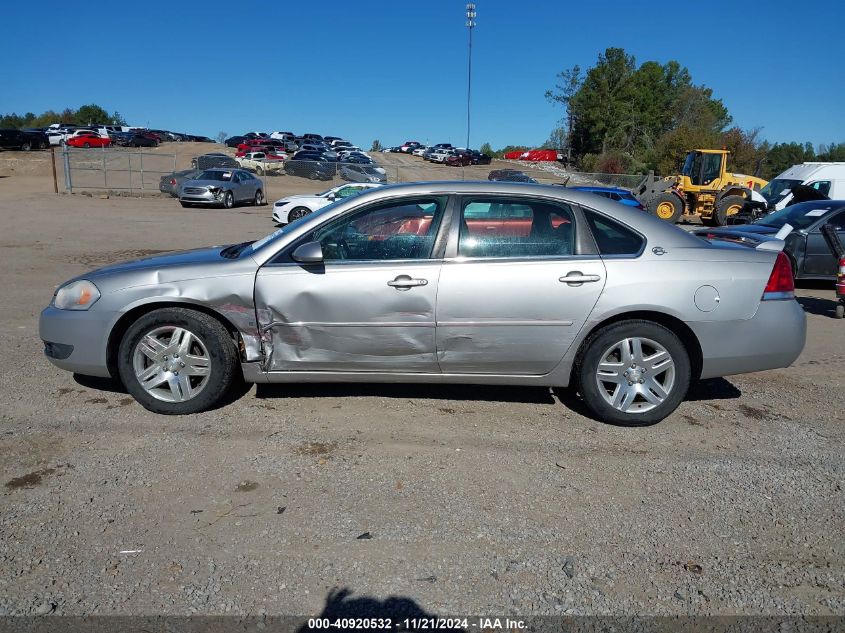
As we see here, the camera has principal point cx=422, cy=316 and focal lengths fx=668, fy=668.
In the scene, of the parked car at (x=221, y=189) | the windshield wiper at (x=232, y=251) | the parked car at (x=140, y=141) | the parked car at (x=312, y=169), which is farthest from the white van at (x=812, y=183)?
the parked car at (x=140, y=141)

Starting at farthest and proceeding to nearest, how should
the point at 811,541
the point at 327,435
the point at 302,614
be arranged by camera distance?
1. the point at 327,435
2. the point at 811,541
3. the point at 302,614

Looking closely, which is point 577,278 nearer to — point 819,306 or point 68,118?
point 819,306

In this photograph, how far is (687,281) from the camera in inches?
173

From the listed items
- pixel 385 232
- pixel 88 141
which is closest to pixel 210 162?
pixel 88 141

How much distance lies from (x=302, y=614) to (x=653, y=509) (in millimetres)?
1881

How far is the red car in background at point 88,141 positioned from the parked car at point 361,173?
83.4 ft

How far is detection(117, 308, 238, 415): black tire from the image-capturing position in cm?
442

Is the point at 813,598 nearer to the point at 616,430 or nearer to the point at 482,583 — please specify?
the point at 482,583

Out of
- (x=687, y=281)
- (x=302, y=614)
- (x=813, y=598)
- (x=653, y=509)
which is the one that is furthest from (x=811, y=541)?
(x=302, y=614)

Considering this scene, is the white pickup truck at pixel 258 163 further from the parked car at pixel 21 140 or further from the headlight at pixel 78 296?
the headlight at pixel 78 296

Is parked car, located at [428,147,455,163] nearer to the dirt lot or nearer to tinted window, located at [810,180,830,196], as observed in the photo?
tinted window, located at [810,180,830,196]

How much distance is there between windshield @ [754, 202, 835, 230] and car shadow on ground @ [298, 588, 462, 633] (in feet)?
33.8

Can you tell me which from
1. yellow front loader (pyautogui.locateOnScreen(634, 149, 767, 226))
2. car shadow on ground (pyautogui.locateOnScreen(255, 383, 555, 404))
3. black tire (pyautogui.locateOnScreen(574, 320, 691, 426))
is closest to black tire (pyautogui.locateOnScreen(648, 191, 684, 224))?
yellow front loader (pyautogui.locateOnScreen(634, 149, 767, 226))

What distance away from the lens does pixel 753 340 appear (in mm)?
4461
